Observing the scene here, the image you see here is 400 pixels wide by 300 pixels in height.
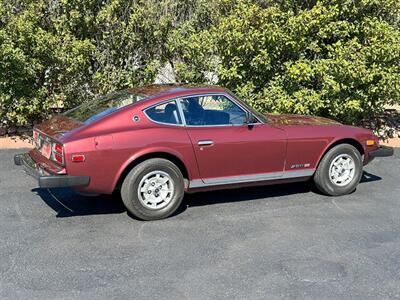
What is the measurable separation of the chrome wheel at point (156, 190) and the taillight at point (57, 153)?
0.87 metres

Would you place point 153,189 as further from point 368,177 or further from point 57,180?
point 368,177

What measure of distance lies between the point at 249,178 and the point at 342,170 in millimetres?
1385

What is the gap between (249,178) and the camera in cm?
600

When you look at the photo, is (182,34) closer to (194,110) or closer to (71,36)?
(71,36)

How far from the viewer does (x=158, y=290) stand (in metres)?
3.93

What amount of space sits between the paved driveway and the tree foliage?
291 centimetres

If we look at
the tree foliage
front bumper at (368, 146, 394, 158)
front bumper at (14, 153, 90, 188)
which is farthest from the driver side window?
the tree foliage

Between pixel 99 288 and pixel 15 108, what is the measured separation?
6.34m

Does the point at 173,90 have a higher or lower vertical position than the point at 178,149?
higher

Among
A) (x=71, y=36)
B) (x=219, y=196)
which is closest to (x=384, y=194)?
(x=219, y=196)

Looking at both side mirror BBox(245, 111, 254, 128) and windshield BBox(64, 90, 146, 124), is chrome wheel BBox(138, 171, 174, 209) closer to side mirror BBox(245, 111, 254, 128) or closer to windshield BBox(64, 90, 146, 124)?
windshield BBox(64, 90, 146, 124)

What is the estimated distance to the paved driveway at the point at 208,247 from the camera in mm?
3984

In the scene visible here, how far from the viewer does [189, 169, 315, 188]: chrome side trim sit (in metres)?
5.77

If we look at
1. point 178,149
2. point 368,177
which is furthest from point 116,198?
point 368,177
